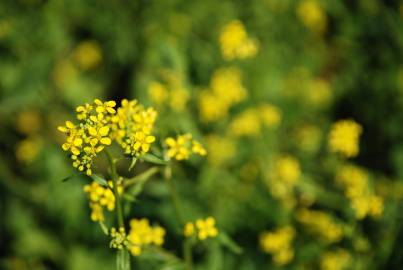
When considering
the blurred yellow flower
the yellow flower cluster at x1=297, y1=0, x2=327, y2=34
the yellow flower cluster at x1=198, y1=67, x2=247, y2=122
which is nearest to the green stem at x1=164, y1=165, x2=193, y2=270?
the blurred yellow flower

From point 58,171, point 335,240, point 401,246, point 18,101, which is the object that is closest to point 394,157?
point 335,240

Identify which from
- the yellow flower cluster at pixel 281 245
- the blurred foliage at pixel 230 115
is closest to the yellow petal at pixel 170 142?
the blurred foliage at pixel 230 115

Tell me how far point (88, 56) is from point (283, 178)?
271 cm

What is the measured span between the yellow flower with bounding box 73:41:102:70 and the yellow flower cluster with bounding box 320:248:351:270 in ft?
11.1

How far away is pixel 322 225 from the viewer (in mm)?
3643

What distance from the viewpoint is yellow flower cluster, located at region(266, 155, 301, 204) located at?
13.7 ft

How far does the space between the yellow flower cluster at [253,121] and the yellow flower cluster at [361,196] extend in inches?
37.5

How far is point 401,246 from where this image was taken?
2.91m

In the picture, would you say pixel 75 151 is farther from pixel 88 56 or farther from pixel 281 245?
pixel 88 56

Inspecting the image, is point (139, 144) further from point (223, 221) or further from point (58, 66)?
point (58, 66)

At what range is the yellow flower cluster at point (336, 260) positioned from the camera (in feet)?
11.0

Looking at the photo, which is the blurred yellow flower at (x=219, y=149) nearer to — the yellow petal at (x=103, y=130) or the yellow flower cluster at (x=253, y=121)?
the yellow flower cluster at (x=253, y=121)

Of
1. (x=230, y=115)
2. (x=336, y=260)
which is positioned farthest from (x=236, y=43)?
(x=336, y=260)

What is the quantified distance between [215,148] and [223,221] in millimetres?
665
